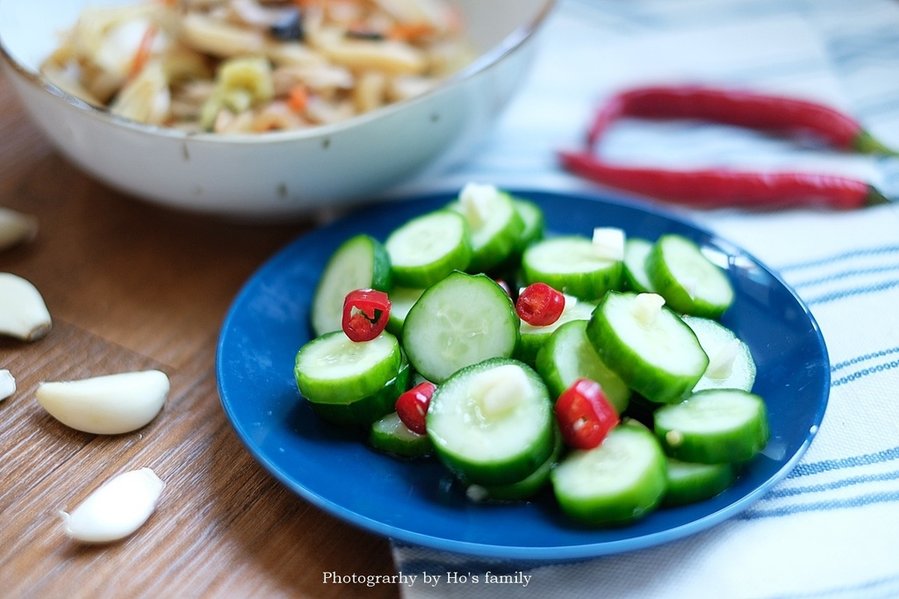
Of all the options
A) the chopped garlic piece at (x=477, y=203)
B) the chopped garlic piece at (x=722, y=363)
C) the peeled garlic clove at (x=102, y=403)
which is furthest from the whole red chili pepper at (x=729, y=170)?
the peeled garlic clove at (x=102, y=403)

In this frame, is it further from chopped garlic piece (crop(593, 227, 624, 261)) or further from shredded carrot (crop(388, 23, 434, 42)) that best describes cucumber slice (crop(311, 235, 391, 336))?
shredded carrot (crop(388, 23, 434, 42))

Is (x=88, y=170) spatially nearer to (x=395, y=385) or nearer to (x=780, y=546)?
(x=395, y=385)

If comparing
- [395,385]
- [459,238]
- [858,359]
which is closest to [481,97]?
[459,238]

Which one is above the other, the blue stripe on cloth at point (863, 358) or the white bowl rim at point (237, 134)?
the white bowl rim at point (237, 134)

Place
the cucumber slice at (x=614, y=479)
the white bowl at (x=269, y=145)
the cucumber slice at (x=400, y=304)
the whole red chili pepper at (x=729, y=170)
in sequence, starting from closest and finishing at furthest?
the cucumber slice at (x=614, y=479), the cucumber slice at (x=400, y=304), the white bowl at (x=269, y=145), the whole red chili pepper at (x=729, y=170)

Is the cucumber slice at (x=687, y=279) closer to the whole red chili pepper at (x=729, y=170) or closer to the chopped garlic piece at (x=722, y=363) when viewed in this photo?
the chopped garlic piece at (x=722, y=363)

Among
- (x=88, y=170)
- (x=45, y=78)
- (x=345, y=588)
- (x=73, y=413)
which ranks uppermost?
(x=45, y=78)
